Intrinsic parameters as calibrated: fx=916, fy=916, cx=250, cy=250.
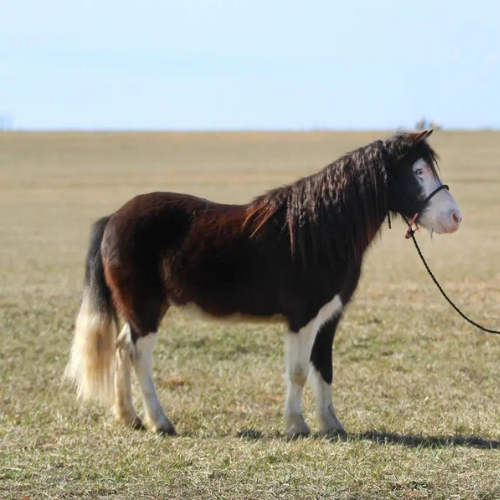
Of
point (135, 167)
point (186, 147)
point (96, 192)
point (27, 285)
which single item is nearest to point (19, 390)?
point (27, 285)

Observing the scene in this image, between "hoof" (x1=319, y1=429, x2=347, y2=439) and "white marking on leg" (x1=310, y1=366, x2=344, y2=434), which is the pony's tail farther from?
"hoof" (x1=319, y1=429, x2=347, y2=439)

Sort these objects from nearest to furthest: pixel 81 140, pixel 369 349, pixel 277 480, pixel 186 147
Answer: pixel 277 480 < pixel 369 349 < pixel 186 147 < pixel 81 140

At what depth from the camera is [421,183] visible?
622 centimetres

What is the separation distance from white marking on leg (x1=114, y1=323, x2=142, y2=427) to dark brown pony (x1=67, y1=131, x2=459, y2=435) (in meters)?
0.01

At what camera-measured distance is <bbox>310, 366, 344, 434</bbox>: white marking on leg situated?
6.52 metres

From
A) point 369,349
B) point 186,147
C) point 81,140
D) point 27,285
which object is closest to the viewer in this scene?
point 369,349

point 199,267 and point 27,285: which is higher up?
point 199,267

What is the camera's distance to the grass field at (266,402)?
4766 millimetres

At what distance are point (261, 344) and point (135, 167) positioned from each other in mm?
45757

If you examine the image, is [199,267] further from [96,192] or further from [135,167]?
[135,167]

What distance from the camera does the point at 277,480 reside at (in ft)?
15.5

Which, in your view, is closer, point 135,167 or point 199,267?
point 199,267

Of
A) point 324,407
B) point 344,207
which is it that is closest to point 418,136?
point 344,207

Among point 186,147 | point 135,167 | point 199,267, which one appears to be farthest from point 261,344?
point 186,147
